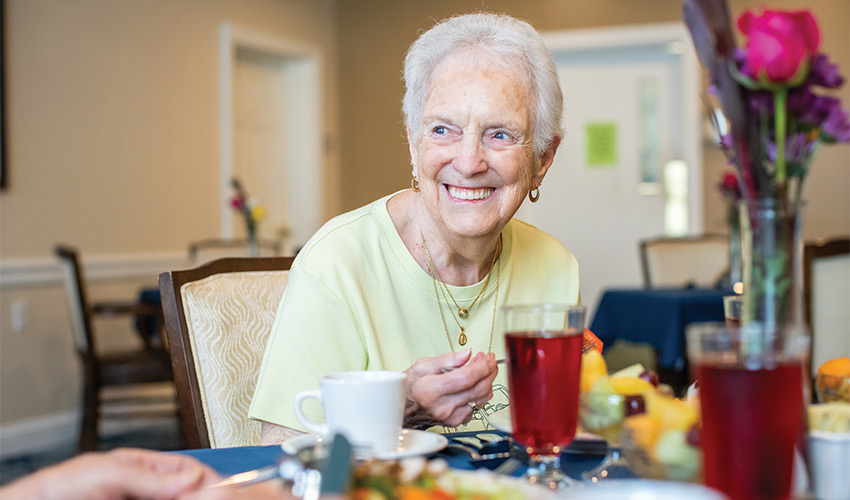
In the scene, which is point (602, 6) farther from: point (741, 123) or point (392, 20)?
point (741, 123)

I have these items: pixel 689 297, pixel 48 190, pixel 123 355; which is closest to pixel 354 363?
pixel 689 297

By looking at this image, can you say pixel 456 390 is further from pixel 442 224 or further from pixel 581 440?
pixel 442 224

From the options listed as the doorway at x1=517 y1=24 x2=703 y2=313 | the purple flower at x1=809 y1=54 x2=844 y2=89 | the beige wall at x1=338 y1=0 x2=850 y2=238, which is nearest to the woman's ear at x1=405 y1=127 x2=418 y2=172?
the purple flower at x1=809 y1=54 x2=844 y2=89

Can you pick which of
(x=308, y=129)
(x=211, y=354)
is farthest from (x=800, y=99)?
(x=308, y=129)

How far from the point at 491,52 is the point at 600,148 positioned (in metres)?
5.01

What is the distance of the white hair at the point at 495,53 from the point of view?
1.46 meters

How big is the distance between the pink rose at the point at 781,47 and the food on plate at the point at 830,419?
12.2 inches

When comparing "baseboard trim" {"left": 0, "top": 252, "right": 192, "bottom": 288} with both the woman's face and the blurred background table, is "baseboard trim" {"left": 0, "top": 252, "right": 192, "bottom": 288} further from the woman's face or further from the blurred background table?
the woman's face

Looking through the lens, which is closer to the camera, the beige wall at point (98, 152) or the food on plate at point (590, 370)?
the food on plate at point (590, 370)

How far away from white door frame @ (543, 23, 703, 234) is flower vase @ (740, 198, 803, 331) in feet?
17.7

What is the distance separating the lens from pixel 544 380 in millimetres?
850

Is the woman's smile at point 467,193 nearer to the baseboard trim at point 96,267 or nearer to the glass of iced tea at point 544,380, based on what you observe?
the glass of iced tea at point 544,380

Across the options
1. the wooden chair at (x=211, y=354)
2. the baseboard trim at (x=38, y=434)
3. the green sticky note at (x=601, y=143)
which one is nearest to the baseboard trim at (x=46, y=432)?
the baseboard trim at (x=38, y=434)

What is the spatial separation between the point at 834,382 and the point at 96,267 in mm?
4446
